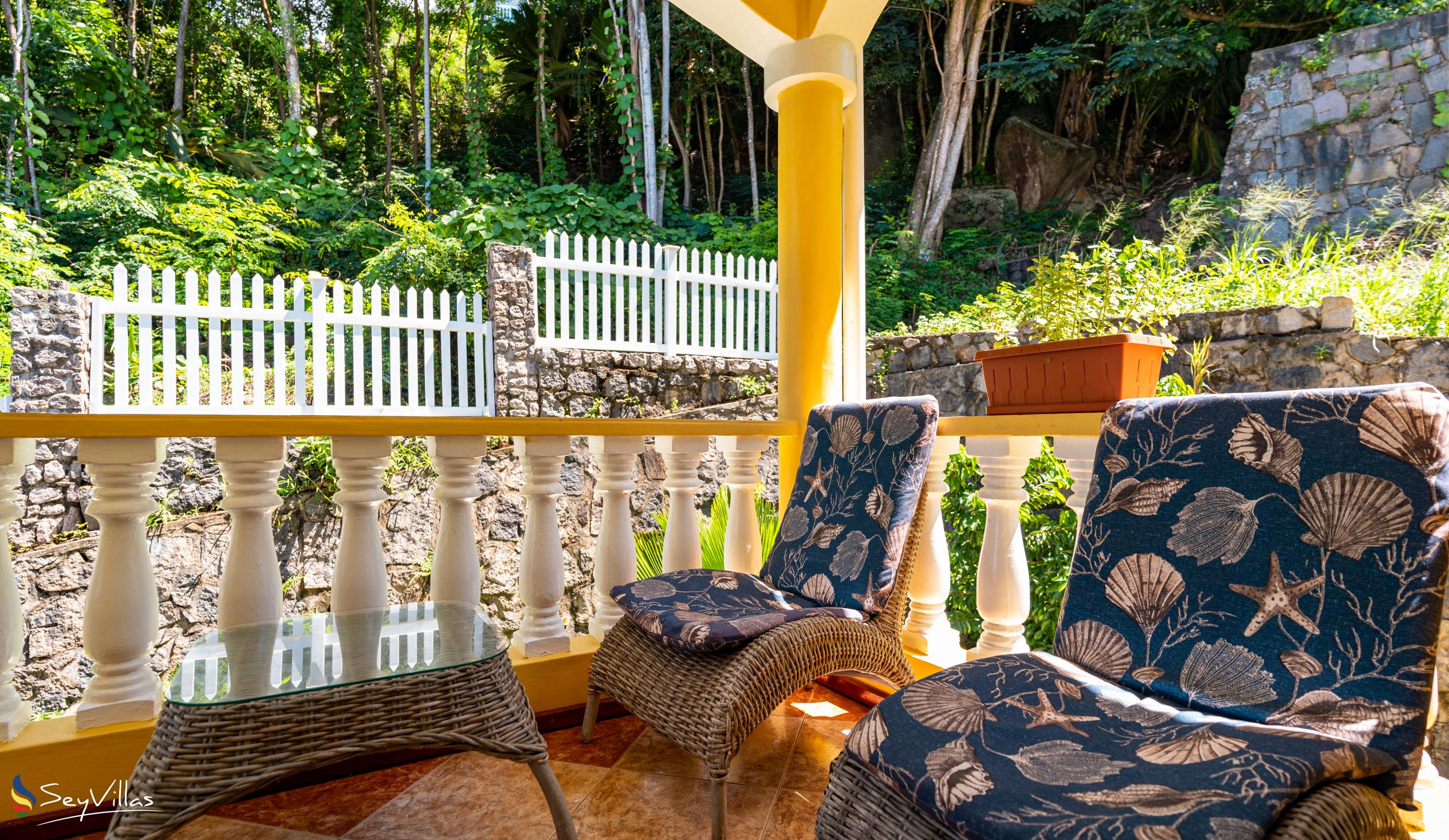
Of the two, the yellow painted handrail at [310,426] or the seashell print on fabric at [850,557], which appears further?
the seashell print on fabric at [850,557]

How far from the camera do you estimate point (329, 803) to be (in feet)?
5.29

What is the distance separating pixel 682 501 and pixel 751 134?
9.03 m

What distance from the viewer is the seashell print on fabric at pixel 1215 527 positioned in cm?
118

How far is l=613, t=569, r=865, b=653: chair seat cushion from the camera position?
154 cm

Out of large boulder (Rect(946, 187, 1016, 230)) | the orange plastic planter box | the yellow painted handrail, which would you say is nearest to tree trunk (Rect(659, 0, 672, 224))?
large boulder (Rect(946, 187, 1016, 230))

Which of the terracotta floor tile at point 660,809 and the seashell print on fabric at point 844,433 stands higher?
the seashell print on fabric at point 844,433

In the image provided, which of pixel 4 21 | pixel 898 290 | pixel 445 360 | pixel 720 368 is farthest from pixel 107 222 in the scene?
pixel 898 290

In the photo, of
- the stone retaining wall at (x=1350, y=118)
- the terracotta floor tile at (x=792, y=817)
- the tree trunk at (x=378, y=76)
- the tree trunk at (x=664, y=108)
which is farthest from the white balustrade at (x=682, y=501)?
the tree trunk at (x=378, y=76)

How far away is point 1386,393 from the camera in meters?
1.06

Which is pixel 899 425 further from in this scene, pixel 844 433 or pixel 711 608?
pixel 711 608

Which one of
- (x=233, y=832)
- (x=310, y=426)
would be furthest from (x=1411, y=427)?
(x=233, y=832)

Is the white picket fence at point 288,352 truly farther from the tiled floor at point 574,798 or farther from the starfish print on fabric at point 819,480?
the starfish print on fabric at point 819,480

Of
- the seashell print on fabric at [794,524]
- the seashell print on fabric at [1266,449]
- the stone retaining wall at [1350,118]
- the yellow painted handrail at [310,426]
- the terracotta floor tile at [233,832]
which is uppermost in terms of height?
the stone retaining wall at [1350,118]

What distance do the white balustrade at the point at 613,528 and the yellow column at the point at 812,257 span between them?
0.66 meters
